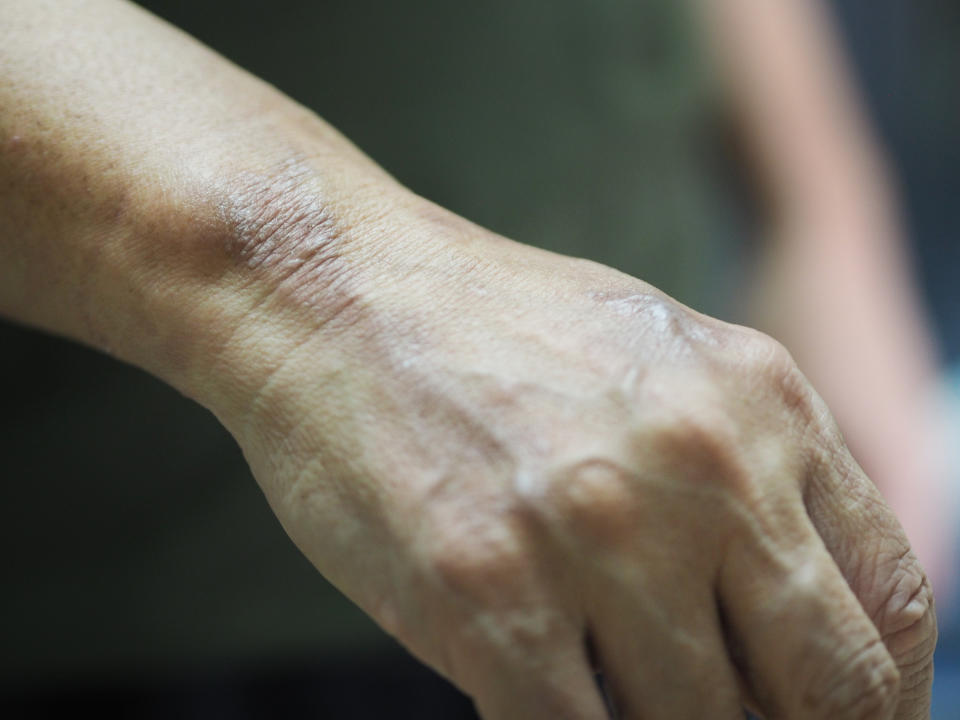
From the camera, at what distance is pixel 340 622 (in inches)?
34.5

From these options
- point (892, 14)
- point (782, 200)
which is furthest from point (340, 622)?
point (892, 14)

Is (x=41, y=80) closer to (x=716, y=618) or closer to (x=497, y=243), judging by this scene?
(x=497, y=243)

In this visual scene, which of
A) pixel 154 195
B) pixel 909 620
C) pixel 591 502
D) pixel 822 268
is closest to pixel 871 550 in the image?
pixel 909 620

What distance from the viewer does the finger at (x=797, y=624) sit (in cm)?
36

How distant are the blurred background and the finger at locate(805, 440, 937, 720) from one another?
15.7 inches

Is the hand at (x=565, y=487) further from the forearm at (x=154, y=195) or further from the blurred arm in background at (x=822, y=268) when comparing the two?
the blurred arm in background at (x=822, y=268)

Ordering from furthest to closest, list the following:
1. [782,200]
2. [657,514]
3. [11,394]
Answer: [782,200]
[11,394]
[657,514]

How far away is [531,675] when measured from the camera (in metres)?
0.33

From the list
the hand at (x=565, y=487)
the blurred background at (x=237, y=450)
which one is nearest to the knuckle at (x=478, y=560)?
the hand at (x=565, y=487)

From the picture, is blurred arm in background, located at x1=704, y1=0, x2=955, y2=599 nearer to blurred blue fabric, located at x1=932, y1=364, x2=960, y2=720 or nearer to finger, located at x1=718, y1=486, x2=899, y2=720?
blurred blue fabric, located at x1=932, y1=364, x2=960, y2=720

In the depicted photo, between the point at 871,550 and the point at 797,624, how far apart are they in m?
0.06

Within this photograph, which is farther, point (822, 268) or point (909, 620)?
point (822, 268)

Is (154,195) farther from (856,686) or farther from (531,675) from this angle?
(856,686)

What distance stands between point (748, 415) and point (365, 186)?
22 centimetres
